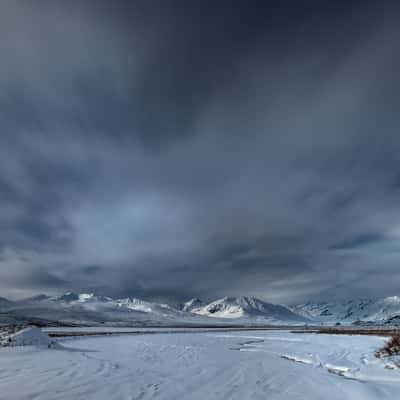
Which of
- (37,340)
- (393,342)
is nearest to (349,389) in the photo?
(393,342)

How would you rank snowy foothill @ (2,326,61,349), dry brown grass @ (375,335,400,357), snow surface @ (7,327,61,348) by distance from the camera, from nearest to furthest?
dry brown grass @ (375,335,400,357) < snowy foothill @ (2,326,61,349) < snow surface @ (7,327,61,348)

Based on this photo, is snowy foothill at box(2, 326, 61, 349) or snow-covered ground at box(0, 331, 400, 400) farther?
snowy foothill at box(2, 326, 61, 349)

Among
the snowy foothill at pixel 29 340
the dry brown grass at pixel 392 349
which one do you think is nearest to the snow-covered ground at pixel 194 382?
the dry brown grass at pixel 392 349

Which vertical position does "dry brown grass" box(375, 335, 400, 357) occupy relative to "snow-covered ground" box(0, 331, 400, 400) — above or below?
above

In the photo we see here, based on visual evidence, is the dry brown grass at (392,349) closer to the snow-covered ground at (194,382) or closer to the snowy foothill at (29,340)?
the snow-covered ground at (194,382)

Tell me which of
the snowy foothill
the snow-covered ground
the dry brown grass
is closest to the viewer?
the snow-covered ground

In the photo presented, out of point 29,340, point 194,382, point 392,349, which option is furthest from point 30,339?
point 392,349

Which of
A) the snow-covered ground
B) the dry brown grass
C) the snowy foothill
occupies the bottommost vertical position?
the snow-covered ground

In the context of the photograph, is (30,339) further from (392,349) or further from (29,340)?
(392,349)

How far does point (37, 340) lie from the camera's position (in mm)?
28469

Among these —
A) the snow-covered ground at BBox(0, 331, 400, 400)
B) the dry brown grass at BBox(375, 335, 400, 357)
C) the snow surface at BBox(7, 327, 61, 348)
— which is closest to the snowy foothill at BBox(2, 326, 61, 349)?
the snow surface at BBox(7, 327, 61, 348)

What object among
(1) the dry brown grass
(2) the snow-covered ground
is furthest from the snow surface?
(1) the dry brown grass

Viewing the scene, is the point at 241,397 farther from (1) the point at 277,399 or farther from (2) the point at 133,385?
(2) the point at 133,385

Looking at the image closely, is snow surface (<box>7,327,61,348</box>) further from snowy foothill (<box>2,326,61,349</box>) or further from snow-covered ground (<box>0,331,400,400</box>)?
snow-covered ground (<box>0,331,400,400</box>)
